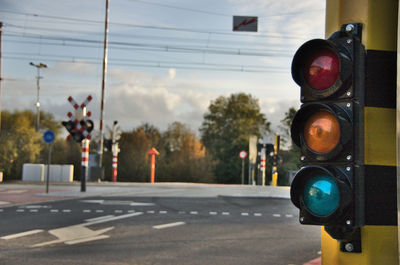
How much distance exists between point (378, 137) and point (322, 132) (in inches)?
8.2

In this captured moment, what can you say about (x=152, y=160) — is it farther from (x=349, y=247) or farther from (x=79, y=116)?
(x=349, y=247)

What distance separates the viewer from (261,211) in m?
14.0

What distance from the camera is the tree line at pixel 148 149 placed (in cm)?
3731

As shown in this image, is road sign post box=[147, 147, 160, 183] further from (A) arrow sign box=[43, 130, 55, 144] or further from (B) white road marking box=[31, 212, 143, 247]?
(B) white road marking box=[31, 212, 143, 247]

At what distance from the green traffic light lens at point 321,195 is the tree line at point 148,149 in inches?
1314

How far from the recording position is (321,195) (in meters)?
2.09

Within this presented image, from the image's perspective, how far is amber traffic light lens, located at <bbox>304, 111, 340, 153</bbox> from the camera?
6.74 ft

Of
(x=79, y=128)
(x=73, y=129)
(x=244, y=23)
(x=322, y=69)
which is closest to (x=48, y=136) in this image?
(x=73, y=129)

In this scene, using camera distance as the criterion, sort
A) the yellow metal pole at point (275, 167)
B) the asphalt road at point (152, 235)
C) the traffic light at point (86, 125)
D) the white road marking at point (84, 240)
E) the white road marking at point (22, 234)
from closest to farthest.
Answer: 1. the asphalt road at point (152, 235)
2. the white road marking at point (84, 240)
3. the white road marking at point (22, 234)
4. the traffic light at point (86, 125)
5. the yellow metal pole at point (275, 167)

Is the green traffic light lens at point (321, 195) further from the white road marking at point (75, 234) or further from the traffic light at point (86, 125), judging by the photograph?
the traffic light at point (86, 125)

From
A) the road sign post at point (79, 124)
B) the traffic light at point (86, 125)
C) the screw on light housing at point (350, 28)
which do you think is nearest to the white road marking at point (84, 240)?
the screw on light housing at point (350, 28)

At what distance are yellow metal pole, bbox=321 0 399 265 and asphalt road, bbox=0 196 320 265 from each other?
5088 millimetres

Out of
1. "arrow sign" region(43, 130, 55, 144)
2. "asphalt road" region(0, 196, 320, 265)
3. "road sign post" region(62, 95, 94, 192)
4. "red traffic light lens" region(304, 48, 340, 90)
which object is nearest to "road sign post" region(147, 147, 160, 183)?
"road sign post" region(62, 95, 94, 192)

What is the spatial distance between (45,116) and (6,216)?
A: 52520 mm
